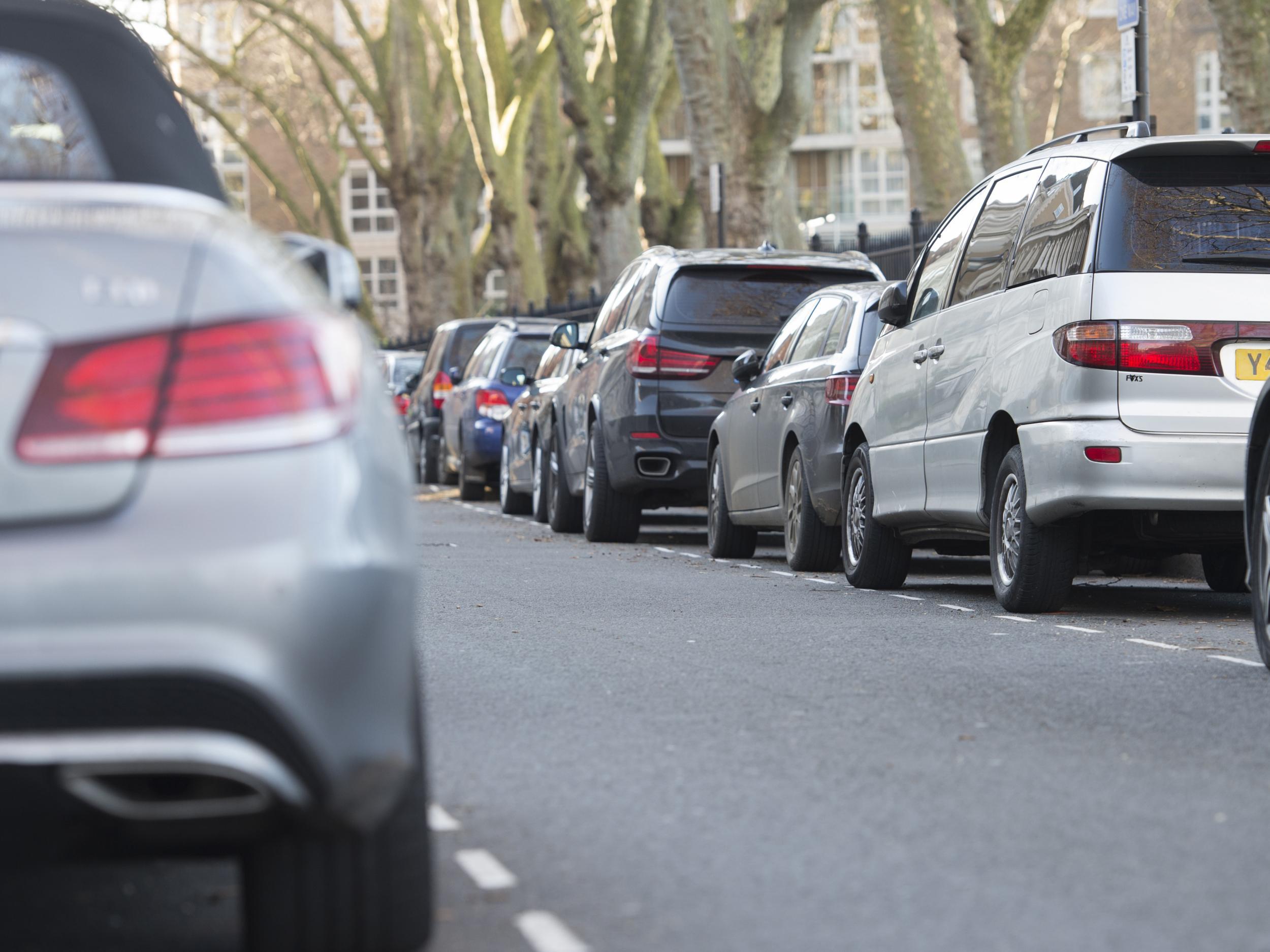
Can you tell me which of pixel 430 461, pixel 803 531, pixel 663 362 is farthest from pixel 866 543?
pixel 430 461

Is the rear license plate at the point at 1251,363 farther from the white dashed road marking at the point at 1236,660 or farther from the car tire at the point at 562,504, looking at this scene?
the car tire at the point at 562,504

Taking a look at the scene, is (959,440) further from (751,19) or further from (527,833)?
(751,19)

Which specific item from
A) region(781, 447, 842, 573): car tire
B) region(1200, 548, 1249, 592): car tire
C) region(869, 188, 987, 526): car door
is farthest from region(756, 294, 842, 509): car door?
region(1200, 548, 1249, 592): car tire

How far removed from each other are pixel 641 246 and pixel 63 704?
35.5 m

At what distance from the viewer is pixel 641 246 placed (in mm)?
38406

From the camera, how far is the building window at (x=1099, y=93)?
259 feet

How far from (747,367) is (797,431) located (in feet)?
3.25

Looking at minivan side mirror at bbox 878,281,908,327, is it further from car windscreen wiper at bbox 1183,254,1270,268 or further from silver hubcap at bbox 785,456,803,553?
car windscreen wiper at bbox 1183,254,1270,268

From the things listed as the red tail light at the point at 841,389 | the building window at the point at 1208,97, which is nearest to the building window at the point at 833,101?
the building window at the point at 1208,97

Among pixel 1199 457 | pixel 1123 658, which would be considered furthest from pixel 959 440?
pixel 1123 658

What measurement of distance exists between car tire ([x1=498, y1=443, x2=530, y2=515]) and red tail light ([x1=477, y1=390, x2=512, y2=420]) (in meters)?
1.70

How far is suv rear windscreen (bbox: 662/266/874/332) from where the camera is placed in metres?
14.5

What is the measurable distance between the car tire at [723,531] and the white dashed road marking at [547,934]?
9698 millimetres

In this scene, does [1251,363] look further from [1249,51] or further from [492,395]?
[492,395]
